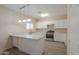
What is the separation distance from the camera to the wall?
135cm

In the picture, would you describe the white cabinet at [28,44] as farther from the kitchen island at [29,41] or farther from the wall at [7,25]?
the wall at [7,25]

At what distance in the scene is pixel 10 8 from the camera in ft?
4.45

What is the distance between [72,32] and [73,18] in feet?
0.72

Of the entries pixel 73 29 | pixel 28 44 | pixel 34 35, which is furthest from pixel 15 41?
pixel 73 29

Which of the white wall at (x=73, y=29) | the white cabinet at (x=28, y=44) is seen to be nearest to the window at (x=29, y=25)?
the white cabinet at (x=28, y=44)

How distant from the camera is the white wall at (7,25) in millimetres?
1351

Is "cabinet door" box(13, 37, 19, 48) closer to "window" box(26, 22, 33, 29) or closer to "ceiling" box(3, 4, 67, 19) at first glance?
"window" box(26, 22, 33, 29)

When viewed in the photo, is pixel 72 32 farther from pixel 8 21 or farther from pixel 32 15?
pixel 8 21

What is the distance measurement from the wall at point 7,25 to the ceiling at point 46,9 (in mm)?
99

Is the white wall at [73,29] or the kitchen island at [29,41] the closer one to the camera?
the white wall at [73,29]

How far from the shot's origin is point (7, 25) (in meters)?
1.40

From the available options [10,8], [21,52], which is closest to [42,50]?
[21,52]

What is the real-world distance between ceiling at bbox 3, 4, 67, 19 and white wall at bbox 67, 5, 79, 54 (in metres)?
0.10

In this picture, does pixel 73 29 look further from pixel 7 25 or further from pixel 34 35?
pixel 7 25
